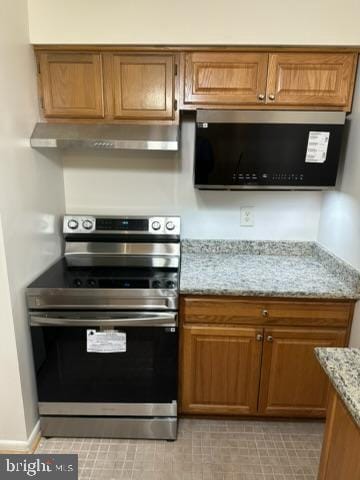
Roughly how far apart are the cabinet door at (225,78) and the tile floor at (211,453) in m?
1.84

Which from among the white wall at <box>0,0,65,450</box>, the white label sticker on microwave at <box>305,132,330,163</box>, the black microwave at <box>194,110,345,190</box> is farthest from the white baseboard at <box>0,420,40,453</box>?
the white label sticker on microwave at <box>305,132,330,163</box>

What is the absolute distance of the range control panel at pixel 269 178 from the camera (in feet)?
5.74

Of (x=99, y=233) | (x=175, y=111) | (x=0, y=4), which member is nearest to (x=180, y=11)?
(x=175, y=111)

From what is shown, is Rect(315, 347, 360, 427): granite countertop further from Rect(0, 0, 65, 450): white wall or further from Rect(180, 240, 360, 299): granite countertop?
Rect(0, 0, 65, 450): white wall

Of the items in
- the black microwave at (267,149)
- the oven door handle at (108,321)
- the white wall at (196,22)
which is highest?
the white wall at (196,22)

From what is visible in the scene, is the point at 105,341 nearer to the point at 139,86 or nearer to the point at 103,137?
the point at 103,137

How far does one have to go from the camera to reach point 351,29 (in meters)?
1.56

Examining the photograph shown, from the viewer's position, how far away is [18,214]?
1526mm

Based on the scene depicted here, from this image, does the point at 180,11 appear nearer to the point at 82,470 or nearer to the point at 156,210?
the point at 156,210

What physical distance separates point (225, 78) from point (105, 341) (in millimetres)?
1498

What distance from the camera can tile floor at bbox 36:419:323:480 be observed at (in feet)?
5.24

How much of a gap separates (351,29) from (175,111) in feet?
3.08

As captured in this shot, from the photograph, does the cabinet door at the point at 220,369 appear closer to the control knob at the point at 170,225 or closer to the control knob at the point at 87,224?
the control knob at the point at 170,225

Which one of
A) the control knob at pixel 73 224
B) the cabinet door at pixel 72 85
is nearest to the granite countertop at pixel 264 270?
the control knob at pixel 73 224
